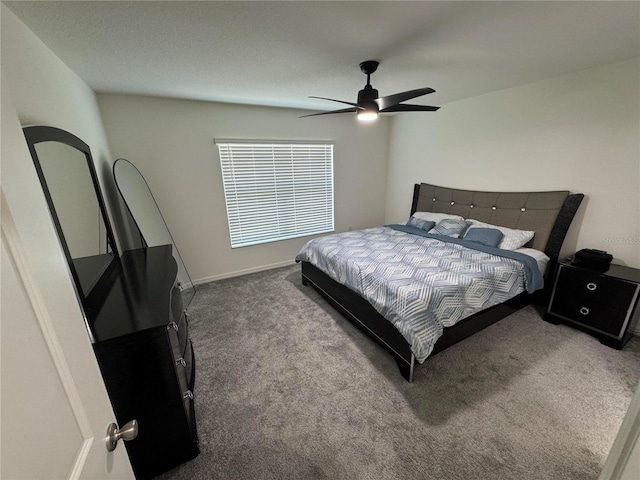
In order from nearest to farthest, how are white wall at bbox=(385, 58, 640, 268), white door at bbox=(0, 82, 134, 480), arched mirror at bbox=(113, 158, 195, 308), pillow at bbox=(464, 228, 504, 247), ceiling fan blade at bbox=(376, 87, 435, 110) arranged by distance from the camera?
white door at bbox=(0, 82, 134, 480) < ceiling fan blade at bbox=(376, 87, 435, 110) < white wall at bbox=(385, 58, 640, 268) < arched mirror at bbox=(113, 158, 195, 308) < pillow at bbox=(464, 228, 504, 247)

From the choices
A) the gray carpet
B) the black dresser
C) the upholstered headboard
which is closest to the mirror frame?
the black dresser

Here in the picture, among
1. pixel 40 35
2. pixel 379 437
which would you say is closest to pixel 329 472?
pixel 379 437

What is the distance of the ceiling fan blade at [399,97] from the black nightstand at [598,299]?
211 cm

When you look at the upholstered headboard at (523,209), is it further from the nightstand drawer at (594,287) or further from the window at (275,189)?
the window at (275,189)

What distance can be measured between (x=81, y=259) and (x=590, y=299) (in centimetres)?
388

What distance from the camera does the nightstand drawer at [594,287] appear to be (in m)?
2.11

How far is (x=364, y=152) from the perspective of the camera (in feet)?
14.5

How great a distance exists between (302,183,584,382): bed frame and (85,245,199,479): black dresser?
1.44m

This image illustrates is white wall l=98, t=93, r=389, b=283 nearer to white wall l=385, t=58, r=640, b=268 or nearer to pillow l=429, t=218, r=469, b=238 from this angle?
white wall l=385, t=58, r=640, b=268

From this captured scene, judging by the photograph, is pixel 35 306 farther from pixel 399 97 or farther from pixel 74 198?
pixel 399 97

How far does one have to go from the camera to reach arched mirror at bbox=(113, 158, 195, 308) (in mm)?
2721

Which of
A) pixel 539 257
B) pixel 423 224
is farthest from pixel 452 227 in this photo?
pixel 539 257

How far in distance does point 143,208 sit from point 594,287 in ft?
14.9

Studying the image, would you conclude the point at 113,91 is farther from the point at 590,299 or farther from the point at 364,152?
the point at 590,299
